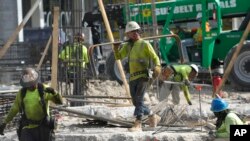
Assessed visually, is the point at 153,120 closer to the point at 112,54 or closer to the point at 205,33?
the point at 205,33

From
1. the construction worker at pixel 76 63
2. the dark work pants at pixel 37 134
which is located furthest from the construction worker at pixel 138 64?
the construction worker at pixel 76 63

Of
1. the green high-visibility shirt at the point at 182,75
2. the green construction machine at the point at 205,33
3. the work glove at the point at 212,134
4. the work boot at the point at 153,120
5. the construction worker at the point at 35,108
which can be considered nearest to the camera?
the construction worker at the point at 35,108

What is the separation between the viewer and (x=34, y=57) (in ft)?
80.7

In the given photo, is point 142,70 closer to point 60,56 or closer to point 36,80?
point 36,80

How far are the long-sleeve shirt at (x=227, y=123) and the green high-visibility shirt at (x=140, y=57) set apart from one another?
213 cm

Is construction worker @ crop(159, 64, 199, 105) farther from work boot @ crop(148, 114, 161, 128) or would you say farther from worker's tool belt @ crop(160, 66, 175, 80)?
work boot @ crop(148, 114, 161, 128)

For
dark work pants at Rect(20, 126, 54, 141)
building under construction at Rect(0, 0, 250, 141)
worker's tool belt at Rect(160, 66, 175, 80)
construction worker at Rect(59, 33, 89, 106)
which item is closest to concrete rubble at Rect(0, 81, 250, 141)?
building under construction at Rect(0, 0, 250, 141)

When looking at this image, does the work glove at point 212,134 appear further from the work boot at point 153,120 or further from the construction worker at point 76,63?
the construction worker at point 76,63

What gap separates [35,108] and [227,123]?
2479 millimetres

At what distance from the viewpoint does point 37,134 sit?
32.9ft

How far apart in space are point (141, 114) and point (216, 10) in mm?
9399

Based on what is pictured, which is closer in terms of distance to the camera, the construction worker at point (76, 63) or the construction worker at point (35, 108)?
the construction worker at point (35, 108)

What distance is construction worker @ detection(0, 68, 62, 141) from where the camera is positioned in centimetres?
991

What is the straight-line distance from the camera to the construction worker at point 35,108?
9906 mm
